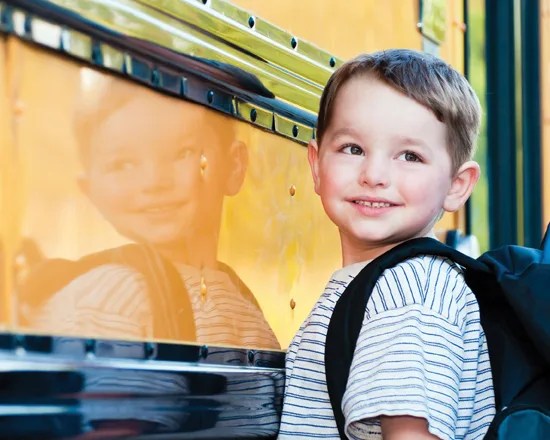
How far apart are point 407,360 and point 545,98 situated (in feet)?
6.18

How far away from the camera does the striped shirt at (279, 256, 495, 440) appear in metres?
1.39

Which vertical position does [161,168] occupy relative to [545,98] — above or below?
below

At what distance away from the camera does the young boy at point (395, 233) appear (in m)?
1.43

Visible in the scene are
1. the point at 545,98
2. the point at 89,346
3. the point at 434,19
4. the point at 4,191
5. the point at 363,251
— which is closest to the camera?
the point at 4,191

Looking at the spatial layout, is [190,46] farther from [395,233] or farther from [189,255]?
[395,233]

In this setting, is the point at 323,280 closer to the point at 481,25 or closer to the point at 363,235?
the point at 363,235

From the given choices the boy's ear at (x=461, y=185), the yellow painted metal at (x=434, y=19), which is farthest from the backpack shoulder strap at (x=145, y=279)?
the yellow painted metal at (x=434, y=19)

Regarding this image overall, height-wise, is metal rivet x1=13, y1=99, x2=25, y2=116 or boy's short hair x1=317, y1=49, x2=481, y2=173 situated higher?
boy's short hair x1=317, y1=49, x2=481, y2=173

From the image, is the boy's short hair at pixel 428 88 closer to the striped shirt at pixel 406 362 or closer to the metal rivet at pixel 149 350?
the striped shirt at pixel 406 362

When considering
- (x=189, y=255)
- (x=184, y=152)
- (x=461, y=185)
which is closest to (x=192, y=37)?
(x=184, y=152)

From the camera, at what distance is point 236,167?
1599 millimetres

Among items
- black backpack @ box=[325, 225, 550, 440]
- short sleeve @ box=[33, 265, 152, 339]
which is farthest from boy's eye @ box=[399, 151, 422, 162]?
short sleeve @ box=[33, 265, 152, 339]

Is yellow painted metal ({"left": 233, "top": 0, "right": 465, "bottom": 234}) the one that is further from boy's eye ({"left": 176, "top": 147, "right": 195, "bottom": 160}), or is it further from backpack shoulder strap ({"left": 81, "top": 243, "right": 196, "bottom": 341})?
backpack shoulder strap ({"left": 81, "top": 243, "right": 196, "bottom": 341})

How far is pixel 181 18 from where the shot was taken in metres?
1.42
